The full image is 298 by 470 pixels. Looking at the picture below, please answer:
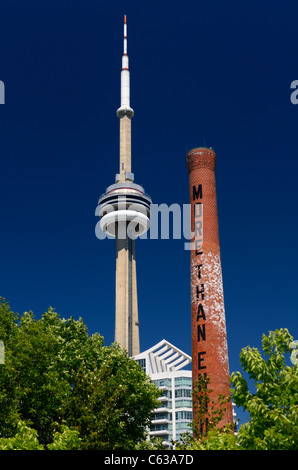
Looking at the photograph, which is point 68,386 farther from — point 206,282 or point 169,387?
point 169,387

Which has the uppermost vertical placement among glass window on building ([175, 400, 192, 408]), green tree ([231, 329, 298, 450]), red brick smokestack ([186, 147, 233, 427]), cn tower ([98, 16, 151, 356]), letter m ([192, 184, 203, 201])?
cn tower ([98, 16, 151, 356])

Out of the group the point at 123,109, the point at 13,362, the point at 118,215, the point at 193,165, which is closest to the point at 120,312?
the point at 118,215

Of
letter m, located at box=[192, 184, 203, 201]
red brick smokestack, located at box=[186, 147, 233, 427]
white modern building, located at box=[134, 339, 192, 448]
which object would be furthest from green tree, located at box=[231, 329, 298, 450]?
white modern building, located at box=[134, 339, 192, 448]

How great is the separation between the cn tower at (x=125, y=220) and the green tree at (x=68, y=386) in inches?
2880

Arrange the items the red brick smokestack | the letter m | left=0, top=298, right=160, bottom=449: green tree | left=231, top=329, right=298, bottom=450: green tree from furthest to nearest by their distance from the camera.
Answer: the letter m, the red brick smokestack, left=0, top=298, right=160, bottom=449: green tree, left=231, top=329, right=298, bottom=450: green tree

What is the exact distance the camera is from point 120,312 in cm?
11962

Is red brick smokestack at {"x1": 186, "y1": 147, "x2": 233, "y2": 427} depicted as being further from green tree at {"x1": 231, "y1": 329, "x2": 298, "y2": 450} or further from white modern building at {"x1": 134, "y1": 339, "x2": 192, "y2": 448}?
white modern building at {"x1": 134, "y1": 339, "x2": 192, "y2": 448}

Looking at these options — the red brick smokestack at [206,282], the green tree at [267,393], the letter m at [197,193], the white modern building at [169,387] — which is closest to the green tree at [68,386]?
the red brick smokestack at [206,282]

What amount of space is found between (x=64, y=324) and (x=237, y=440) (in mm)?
28226

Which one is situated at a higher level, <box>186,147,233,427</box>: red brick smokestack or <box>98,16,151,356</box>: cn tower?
<box>98,16,151,356</box>: cn tower

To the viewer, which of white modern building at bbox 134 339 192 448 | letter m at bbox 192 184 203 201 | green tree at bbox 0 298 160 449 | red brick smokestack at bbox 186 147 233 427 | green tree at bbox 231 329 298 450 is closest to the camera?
green tree at bbox 231 329 298 450

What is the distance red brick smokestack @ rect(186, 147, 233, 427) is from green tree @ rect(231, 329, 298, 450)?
93.8 ft

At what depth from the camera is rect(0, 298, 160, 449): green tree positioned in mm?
33406

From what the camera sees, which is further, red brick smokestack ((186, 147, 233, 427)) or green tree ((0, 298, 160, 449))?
red brick smokestack ((186, 147, 233, 427))
